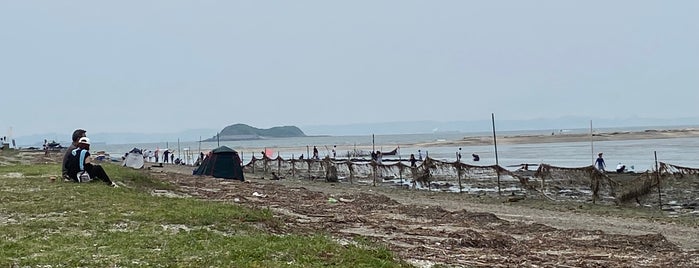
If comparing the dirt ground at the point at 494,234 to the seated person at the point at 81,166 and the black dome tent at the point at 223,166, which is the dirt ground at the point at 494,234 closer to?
the seated person at the point at 81,166

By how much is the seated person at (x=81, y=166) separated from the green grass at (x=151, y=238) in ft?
8.80

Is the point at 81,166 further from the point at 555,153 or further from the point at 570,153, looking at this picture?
the point at 555,153

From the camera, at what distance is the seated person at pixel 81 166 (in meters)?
14.8

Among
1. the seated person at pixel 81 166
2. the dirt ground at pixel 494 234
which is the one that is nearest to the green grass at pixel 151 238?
the dirt ground at pixel 494 234

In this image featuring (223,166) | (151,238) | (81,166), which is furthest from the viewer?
(223,166)

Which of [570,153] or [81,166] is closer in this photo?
[81,166]

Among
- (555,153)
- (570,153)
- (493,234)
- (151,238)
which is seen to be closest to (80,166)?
(151,238)

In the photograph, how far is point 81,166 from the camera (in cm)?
1487

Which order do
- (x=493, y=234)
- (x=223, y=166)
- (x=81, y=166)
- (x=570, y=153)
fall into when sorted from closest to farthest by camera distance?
(x=493, y=234) → (x=81, y=166) → (x=223, y=166) → (x=570, y=153)

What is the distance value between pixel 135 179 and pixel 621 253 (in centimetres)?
1226

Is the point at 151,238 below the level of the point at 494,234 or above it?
above

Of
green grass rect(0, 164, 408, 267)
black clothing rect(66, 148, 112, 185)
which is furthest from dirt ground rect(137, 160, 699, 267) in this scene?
black clothing rect(66, 148, 112, 185)

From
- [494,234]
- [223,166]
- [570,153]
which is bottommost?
[570,153]

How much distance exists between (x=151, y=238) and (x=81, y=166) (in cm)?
781
